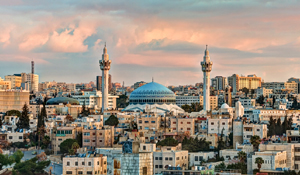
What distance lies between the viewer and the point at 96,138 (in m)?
78.4

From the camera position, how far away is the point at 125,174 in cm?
4309

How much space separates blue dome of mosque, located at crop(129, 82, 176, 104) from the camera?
391ft

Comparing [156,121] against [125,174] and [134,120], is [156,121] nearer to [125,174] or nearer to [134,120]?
[134,120]

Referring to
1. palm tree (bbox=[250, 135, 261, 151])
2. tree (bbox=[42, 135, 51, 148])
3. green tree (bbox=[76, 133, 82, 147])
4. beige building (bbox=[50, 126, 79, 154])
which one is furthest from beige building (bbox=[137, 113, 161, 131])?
palm tree (bbox=[250, 135, 261, 151])

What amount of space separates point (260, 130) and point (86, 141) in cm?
1844

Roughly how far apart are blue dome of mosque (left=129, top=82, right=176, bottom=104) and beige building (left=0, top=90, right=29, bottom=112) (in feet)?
65.9

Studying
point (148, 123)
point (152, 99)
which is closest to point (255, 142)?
point (148, 123)

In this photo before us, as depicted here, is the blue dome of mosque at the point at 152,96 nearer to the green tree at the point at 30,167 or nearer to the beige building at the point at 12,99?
the beige building at the point at 12,99

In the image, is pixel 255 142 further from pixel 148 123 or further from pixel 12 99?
pixel 12 99

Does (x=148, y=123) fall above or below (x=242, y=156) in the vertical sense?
above

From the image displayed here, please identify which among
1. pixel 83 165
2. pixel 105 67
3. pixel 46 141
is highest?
pixel 105 67

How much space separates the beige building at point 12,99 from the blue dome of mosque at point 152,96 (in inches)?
791

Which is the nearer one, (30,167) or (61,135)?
(30,167)

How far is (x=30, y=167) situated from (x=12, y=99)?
199 ft
